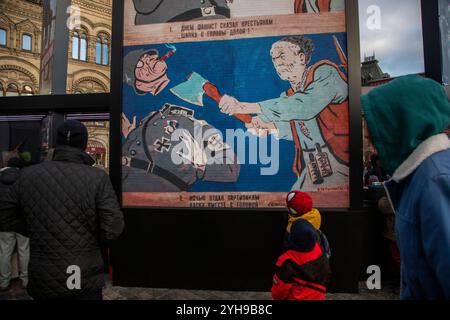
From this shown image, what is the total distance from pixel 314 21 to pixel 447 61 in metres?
3.87

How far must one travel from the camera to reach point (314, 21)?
4262mm

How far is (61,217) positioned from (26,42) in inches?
1193

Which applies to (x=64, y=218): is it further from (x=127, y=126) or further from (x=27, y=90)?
(x=27, y=90)

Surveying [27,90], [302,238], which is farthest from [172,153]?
[27,90]

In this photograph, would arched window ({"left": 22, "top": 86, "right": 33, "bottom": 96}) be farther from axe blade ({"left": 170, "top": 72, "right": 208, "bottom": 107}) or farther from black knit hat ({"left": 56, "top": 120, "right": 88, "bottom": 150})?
black knit hat ({"left": 56, "top": 120, "right": 88, "bottom": 150})

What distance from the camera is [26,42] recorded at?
24594mm

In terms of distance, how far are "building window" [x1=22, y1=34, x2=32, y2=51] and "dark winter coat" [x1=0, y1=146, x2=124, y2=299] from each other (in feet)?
97.0

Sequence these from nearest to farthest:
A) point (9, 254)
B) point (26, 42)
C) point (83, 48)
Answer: point (9, 254) → point (26, 42) → point (83, 48)

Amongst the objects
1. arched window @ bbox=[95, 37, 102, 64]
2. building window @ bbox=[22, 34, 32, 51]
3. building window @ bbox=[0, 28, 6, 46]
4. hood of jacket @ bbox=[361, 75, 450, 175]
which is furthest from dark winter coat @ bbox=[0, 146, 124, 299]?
building window @ bbox=[22, 34, 32, 51]

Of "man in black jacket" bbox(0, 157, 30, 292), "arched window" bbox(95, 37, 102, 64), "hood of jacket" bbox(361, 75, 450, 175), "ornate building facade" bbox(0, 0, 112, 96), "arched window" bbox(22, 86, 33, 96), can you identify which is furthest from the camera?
"arched window" bbox(95, 37, 102, 64)

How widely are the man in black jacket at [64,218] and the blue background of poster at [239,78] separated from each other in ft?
7.76

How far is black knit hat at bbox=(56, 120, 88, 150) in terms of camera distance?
6.85ft
